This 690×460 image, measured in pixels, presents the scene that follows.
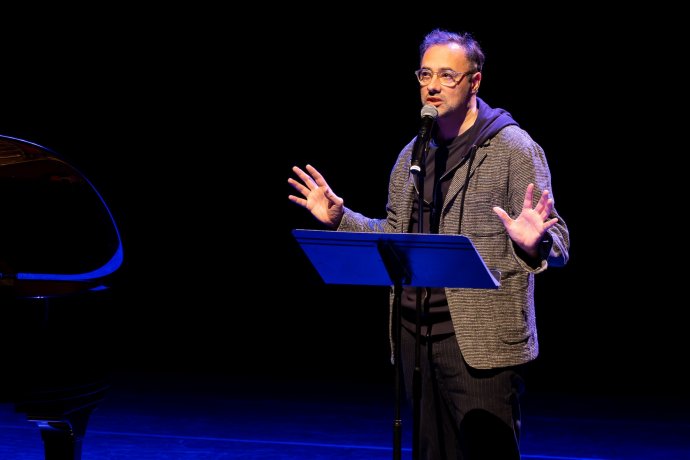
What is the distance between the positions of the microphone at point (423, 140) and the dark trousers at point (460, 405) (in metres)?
0.55

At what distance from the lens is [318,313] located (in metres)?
7.14

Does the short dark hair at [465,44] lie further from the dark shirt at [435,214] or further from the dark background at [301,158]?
the dark background at [301,158]

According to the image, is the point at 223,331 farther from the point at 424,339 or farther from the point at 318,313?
the point at 424,339

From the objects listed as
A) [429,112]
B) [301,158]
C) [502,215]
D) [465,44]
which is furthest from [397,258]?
[301,158]

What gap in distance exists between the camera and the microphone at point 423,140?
2.50 meters

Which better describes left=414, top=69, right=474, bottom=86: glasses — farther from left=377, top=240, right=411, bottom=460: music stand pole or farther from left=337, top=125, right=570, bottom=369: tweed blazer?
left=377, top=240, right=411, bottom=460: music stand pole

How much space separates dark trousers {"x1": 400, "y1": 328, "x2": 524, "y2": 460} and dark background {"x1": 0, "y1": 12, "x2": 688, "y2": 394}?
3.46 metres

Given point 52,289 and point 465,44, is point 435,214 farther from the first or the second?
point 52,289

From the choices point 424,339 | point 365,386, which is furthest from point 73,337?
point 365,386

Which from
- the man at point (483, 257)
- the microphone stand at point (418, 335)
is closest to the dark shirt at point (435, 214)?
the man at point (483, 257)

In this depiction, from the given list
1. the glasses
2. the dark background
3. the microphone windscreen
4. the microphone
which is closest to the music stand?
the microphone

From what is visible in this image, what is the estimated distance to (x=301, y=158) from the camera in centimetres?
664

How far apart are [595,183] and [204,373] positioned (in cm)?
326

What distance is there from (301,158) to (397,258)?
4.42m
